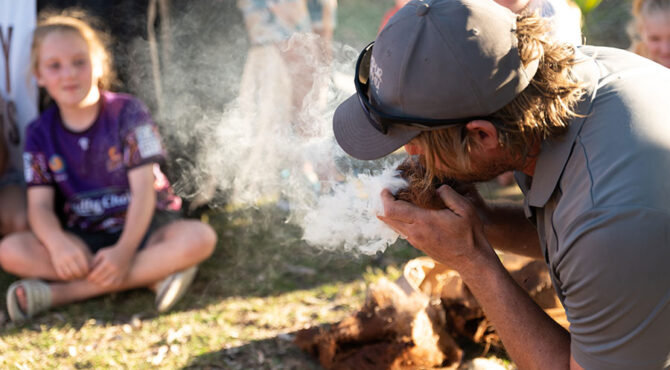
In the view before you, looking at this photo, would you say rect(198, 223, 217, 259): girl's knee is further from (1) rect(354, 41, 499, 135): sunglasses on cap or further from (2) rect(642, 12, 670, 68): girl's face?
(2) rect(642, 12, 670, 68): girl's face

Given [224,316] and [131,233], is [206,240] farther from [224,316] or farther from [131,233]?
[224,316]

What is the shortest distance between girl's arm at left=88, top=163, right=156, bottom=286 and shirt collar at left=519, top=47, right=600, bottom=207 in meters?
2.30

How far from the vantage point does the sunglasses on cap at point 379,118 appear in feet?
5.49

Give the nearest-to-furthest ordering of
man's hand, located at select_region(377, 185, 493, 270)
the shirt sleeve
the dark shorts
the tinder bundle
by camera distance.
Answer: the shirt sleeve
man's hand, located at select_region(377, 185, 493, 270)
the tinder bundle
the dark shorts

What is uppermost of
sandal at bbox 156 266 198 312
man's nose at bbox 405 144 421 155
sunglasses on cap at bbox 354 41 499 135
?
sunglasses on cap at bbox 354 41 499 135

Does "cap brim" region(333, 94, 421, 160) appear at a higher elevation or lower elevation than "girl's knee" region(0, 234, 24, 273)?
higher

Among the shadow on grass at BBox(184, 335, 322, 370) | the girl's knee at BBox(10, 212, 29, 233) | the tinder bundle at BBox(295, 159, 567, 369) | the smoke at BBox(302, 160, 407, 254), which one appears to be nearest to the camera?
the smoke at BBox(302, 160, 407, 254)

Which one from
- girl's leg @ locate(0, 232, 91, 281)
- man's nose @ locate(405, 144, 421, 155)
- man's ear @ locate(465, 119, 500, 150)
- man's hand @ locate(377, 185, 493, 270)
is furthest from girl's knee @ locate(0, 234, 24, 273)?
man's ear @ locate(465, 119, 500, 150)

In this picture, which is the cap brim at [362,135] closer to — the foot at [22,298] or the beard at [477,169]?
the beard at [477,169]

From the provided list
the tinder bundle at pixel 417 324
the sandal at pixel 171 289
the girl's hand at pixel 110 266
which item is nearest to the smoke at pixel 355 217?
the tinder bundle at pixel 417 324

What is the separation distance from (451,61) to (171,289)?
2.18 meters

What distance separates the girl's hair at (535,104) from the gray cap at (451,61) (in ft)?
0.12

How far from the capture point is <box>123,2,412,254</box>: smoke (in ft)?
7.88

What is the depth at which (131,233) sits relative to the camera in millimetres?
3371
